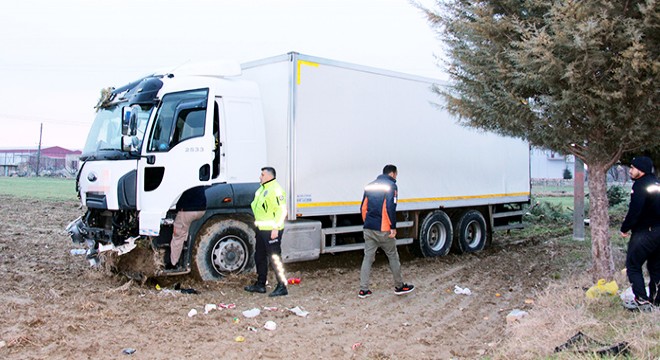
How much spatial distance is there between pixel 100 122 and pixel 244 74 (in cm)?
226

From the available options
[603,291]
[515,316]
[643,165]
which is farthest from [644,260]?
[515,316]

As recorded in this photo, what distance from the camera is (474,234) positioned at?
12.2 m

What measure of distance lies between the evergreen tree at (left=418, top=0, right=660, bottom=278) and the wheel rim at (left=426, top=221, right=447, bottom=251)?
3620mm

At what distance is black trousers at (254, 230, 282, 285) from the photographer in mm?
7535

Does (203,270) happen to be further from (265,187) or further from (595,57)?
(595,57)

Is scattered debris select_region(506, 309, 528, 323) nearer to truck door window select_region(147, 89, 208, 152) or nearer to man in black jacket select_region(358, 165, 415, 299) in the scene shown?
man in black jacket select_region(358, 165, 415, 299)

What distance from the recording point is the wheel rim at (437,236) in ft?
36.6

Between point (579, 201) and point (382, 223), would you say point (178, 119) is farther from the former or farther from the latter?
point (579, 201)

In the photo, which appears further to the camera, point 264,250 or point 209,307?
point 264,250

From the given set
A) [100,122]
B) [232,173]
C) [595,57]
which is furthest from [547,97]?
[100,122]

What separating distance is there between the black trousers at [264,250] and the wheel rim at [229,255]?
1.56 feet

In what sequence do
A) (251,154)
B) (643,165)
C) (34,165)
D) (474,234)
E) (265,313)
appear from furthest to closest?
(34,165)
(474,234)
(251,154)
(265,313)
(643,165)

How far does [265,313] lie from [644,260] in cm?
416

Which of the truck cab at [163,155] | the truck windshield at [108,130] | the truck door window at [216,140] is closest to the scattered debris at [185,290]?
the truck cab at [163,155]
